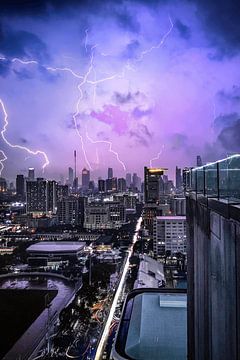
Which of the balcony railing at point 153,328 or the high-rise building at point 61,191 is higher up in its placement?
the high-rise building at point 61,191

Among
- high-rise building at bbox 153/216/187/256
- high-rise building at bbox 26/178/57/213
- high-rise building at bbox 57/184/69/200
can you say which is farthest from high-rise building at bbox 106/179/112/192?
high-rise building at bbox 153/216/187/256

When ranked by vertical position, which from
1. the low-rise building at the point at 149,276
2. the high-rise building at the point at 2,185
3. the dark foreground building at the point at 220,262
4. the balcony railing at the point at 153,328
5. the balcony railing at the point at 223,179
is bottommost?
the low-rise building at the point at 149,276

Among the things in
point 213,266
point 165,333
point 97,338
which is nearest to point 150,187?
point 97,338

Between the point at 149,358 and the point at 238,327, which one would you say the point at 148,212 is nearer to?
the point at 149,358

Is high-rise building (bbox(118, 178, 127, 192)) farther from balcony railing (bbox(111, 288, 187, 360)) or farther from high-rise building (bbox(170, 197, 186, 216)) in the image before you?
balcony railing (bbox(111, 288, 187, 360))

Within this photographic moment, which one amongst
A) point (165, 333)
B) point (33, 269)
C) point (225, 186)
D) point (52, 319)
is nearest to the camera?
point (225, 186)

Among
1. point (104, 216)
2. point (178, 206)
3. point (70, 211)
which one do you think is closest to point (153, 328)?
point (178, 206)

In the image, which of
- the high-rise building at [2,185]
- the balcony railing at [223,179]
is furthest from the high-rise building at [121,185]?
the balcony railing at [223,179]

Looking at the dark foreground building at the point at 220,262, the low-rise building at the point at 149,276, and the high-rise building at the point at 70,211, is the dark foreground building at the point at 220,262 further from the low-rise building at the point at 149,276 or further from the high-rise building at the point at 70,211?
the high-rise building at the point at 70,211
